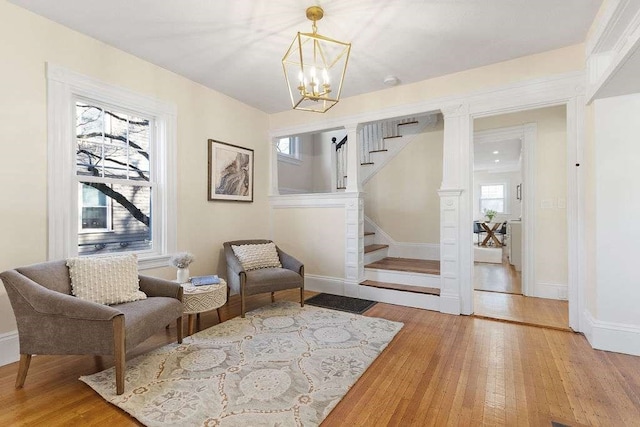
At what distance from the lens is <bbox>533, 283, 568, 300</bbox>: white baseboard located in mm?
3871

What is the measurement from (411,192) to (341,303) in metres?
2.38

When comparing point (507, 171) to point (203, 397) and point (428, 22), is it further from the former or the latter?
point (203, 397)

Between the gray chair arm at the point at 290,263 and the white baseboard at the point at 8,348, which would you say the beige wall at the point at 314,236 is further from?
the white baseboard at the point at 8,348

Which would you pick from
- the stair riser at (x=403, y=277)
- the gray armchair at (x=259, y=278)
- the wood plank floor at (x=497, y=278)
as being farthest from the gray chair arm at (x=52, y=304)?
the wood plank floor at (x=497, y=278)

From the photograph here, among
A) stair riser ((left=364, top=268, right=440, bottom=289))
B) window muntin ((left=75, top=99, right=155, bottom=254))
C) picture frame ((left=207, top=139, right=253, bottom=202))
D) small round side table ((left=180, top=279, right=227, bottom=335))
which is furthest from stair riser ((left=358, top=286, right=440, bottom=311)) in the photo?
window muntin ((left=75, top=99, right=155, bottom=254))

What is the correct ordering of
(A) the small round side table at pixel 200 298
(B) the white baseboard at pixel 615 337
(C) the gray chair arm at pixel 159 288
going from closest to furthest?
(B) the white baseboard at pixel 615 337 < (C) the gray chair arm at pixel 159 288 < (A) the small round side table at pixel 200 298

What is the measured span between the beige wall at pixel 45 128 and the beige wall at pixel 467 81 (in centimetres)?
159

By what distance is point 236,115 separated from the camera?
14.0 feet

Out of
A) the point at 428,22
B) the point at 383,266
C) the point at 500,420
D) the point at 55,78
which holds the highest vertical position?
the point at 428,22

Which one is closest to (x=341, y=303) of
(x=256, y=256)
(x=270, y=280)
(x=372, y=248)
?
(x=270, y=280)

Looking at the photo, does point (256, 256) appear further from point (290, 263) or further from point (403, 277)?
point (403, 277)

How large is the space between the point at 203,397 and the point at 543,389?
215 centimetres

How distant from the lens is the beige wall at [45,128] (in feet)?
7.65

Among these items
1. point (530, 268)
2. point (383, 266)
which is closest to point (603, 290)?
point (530, 268)
